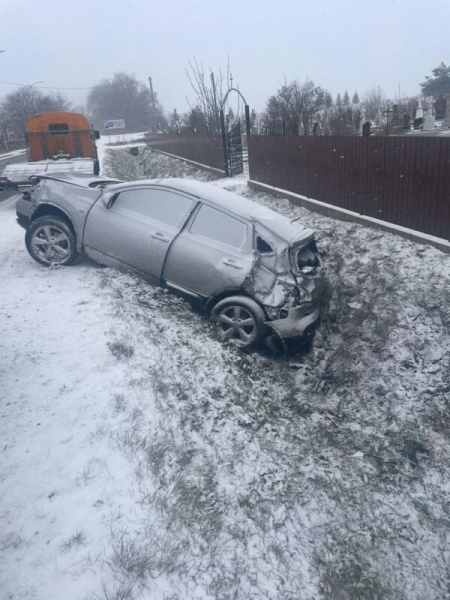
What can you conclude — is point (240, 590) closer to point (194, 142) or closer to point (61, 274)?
point (61, 274)

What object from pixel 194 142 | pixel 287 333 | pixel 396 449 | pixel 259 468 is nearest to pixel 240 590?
pixel 259 468

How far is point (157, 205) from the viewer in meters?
6.38

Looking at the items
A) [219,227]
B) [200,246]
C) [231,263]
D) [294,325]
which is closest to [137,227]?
[200,246]

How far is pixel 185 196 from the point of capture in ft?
20.5

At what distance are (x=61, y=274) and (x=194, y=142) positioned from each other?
17481 millimetres

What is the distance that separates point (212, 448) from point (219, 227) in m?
2.86

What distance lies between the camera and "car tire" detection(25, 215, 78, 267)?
683 cm

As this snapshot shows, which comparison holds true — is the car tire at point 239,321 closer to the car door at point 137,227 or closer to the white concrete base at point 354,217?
the car door at point 137,227

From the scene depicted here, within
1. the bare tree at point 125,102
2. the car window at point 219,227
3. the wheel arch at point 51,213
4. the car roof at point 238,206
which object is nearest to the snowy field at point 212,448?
the wheel arch at point 51,213

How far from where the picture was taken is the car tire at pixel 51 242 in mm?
6828

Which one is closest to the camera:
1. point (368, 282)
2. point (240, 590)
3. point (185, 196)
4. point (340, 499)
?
point (240, 590)

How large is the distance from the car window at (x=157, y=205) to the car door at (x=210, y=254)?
23cm

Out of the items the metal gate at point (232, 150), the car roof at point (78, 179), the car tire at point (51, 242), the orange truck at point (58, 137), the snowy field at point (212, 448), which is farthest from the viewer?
the metal gate at point (232, 150)

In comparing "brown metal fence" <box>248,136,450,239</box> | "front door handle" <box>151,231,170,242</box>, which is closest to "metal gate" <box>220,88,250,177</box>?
"brown metal fence" <box>248,136,450,239</box>
